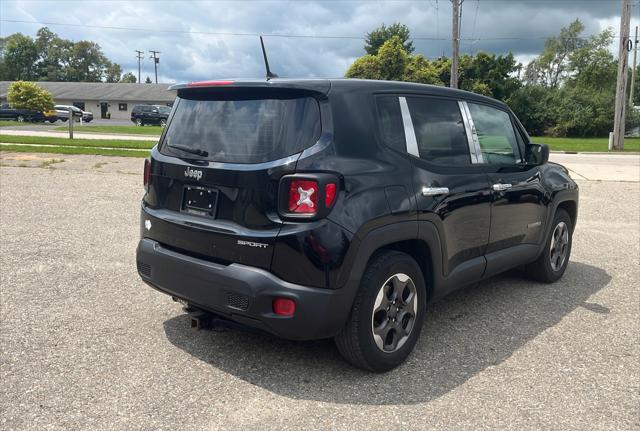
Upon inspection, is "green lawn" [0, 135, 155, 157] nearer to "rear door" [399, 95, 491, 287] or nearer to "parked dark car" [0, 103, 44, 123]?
"rear door" [399, 95, 491, 287]

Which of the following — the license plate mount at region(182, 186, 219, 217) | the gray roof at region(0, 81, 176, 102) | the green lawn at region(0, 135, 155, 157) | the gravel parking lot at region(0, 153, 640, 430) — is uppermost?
the gray roof at region(0, 81, 176, 102)

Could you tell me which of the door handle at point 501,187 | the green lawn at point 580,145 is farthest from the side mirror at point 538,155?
the green lawn at point 580,145

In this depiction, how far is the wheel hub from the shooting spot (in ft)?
11.3

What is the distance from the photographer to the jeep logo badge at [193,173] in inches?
137

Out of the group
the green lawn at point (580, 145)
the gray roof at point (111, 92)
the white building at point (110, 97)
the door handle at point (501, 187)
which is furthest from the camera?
the white building at point (110, 97)

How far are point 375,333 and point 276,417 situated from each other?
2.64ft

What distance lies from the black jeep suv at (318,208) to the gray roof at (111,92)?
63.9 meters

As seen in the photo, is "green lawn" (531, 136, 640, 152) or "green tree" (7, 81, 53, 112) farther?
"green tree" (7, 81, 53, 112)

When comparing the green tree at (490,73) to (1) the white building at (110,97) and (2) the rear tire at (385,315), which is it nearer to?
(1) the white building at (110,97)

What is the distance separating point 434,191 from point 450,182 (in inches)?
9.6

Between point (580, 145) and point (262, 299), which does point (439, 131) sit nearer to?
point (262, 299)

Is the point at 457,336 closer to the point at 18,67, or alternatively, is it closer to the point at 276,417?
the point at 276,417

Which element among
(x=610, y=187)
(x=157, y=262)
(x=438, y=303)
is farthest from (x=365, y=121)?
(x=610, y=187)

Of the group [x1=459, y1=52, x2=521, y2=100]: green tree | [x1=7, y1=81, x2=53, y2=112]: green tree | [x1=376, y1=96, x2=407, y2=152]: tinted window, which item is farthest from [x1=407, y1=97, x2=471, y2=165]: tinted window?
[x1=7, y1=81, x2=53, y2=112]: green tree
